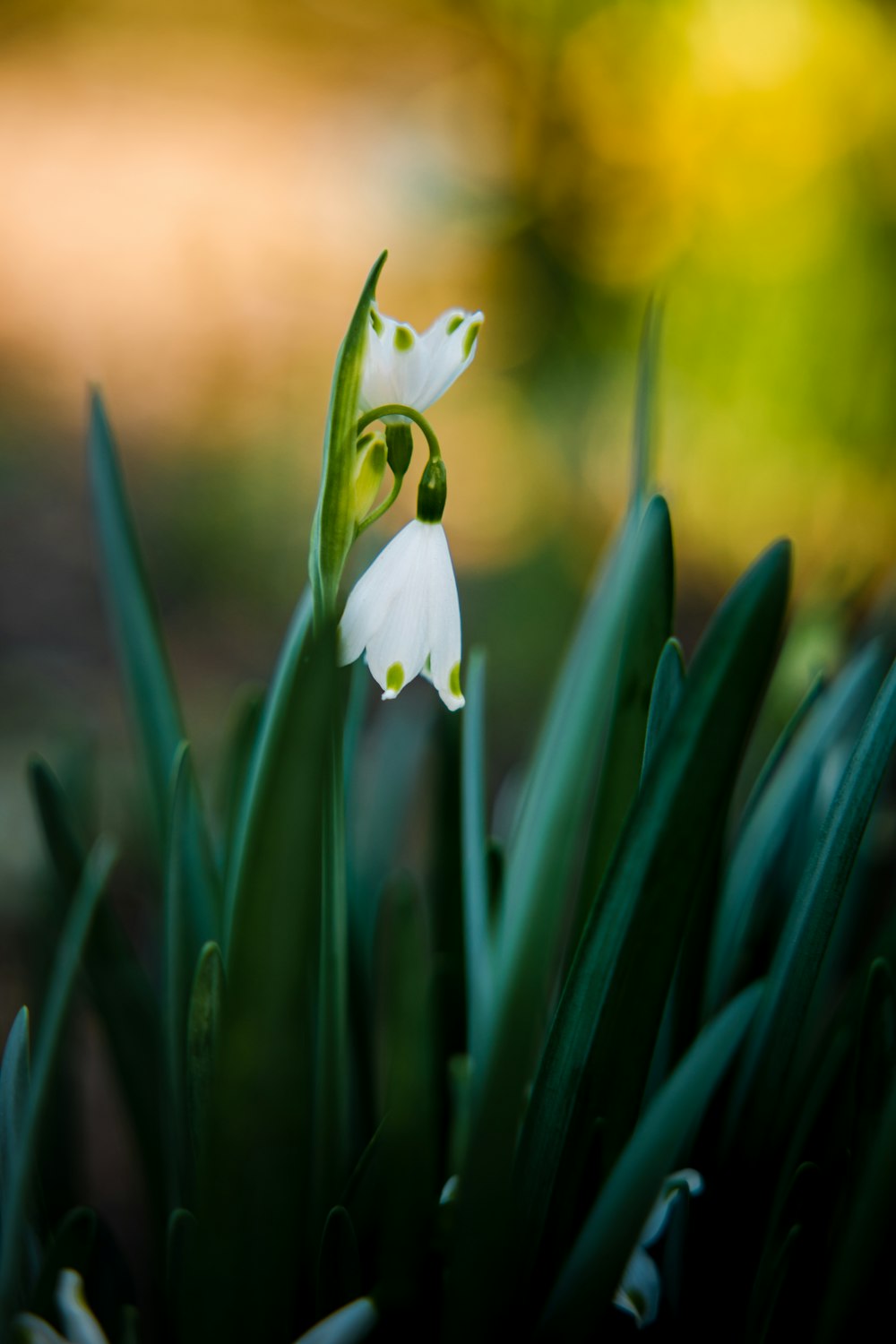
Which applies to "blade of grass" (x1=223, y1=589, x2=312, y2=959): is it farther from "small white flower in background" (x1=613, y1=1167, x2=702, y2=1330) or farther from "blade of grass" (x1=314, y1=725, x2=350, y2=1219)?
"small white flower in background" (x1=613, y1=1167, x2=702, y2=1330)

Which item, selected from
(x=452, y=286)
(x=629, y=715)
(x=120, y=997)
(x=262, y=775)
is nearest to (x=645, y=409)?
(x=629, y=715)

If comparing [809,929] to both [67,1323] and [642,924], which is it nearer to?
[642,924]

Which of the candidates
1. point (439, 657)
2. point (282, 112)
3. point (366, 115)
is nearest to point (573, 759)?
point (439, 657)

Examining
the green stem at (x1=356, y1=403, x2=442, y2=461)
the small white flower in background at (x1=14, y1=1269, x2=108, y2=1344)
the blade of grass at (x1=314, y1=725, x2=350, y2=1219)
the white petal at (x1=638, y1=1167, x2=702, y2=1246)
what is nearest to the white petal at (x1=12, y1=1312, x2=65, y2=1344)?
the small white flower in background at (x1=14, y1=1269, x2=108, y2=1344)

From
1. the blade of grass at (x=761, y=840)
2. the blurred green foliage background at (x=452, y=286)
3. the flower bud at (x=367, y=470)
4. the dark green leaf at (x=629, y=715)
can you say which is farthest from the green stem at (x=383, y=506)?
the blurred green foliage background at (x=452, y=286)

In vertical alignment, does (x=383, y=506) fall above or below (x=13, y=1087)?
above

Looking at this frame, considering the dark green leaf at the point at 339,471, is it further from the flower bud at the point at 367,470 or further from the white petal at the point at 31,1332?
the white petal at the point at 31,1332
